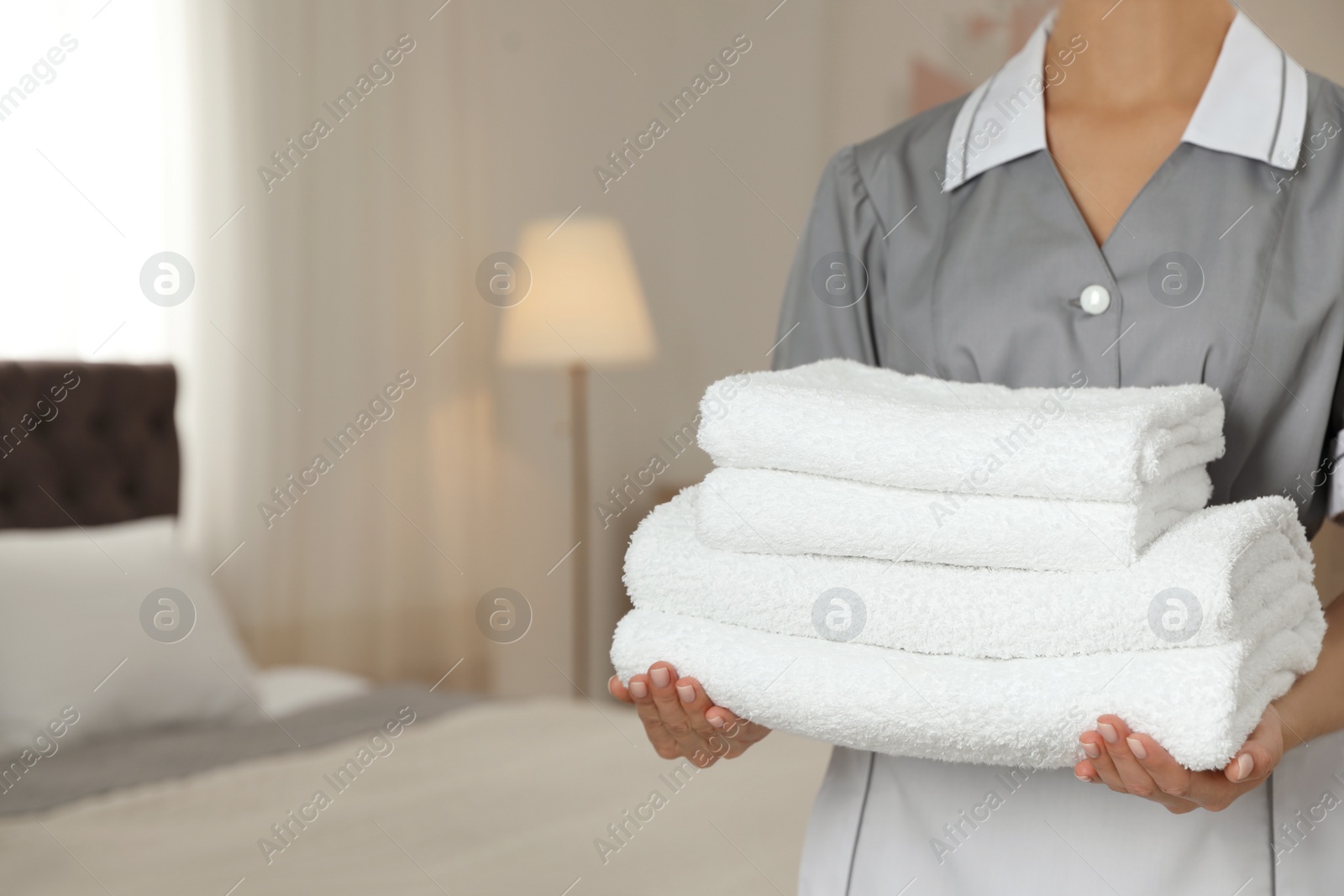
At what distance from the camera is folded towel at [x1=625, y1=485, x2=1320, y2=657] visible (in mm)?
545

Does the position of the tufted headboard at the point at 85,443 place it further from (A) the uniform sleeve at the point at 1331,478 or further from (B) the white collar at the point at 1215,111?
(A) the uniform sleeve at the point at 1331,478

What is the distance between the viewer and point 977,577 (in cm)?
59

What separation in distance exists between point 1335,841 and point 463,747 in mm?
1217

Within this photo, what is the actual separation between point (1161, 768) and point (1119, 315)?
31cm

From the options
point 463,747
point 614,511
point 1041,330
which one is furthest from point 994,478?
point 614,511

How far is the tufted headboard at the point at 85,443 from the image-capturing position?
185 cm

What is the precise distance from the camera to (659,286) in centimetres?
263

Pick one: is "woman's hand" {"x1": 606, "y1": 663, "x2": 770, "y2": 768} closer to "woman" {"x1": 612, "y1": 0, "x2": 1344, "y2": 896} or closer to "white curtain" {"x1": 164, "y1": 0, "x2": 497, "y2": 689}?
"woman" {"x1": 612, "y1": 0, "x2": 1344, "y2": 896}

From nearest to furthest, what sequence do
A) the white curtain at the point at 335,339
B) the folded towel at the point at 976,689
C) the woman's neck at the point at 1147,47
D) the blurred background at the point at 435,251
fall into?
the folded towel at the point at 976,689, the woman's neck at the point at 1147,47, the blurred background at the point at 435,251, the white curtain at the point at 335,339

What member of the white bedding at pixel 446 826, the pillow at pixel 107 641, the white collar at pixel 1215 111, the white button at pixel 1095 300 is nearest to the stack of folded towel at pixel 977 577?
the white button at pixel 1095 300

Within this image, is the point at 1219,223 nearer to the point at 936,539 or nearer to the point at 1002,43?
the point at 936,539

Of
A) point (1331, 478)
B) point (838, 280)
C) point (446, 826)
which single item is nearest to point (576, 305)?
point (446, 826)

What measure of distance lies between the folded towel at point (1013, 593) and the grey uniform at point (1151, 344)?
116 millimetres

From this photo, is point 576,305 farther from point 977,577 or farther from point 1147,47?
point 977,577
